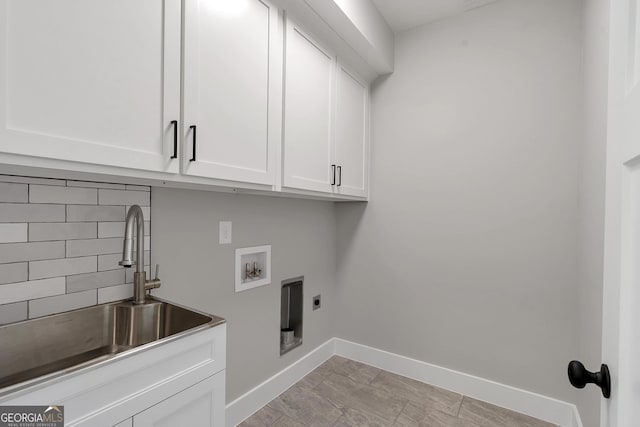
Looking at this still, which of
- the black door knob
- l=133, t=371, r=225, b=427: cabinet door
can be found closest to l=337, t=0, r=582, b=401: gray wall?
the black door knob

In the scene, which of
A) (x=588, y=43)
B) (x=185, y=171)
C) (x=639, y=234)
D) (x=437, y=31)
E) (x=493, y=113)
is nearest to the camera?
(x=639, y=234)

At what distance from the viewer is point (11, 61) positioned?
0.73m

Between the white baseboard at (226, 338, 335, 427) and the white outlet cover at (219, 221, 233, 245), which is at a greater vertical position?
the white outlet cover at (219, 221, 233, 245)

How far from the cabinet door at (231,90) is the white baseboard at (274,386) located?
1337mm

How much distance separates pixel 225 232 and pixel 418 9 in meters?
2.00

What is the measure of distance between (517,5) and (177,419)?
9.27ft

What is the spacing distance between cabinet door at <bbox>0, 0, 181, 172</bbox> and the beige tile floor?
1.65 metres

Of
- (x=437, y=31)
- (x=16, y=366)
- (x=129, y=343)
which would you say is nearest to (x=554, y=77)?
(x=437, y=31)

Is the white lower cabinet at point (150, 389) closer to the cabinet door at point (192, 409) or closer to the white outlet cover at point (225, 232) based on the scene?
the cabinet door at point (192, 409)

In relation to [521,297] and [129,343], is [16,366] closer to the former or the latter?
[129,343]

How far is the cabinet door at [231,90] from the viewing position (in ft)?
3.67

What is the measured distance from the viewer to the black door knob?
62 cm

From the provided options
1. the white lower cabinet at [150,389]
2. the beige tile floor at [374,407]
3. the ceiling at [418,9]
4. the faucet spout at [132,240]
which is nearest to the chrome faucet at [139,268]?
the faucet spout at [132,240]

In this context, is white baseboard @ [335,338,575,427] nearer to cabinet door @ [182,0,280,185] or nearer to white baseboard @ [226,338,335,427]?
white baseboard @ [226,338,335,427]
